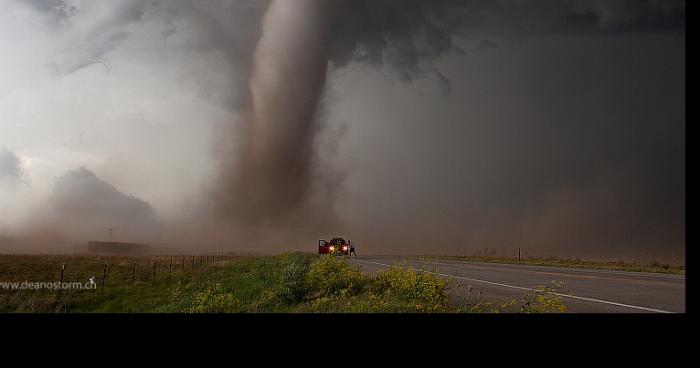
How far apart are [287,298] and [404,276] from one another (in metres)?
4.37

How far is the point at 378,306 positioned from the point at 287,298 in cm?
564
